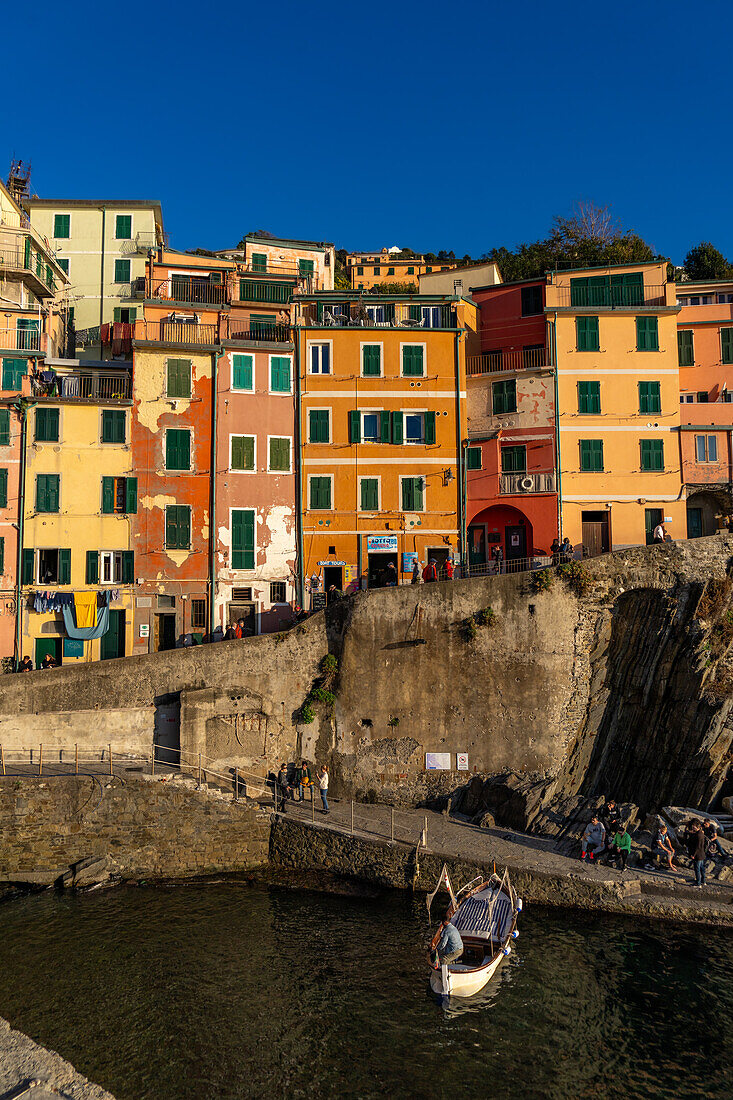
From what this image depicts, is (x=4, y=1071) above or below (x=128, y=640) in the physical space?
below

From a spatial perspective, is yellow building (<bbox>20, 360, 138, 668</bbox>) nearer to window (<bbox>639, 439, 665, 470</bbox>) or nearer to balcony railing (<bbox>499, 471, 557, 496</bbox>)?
balcony railing (<bbox>499, 471, 557, 496</bbox>)

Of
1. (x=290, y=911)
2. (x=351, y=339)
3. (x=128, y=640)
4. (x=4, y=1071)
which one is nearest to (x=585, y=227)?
(x=351, y=339)

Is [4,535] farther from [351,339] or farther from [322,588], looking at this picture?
[351,339]

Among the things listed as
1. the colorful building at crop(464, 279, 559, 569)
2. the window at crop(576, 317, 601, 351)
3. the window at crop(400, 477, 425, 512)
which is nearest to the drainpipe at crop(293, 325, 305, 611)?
the window at crop(400, 477, 425, 512)

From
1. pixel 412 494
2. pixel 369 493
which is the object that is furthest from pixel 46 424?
pixel 412 494

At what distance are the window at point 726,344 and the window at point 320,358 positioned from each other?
2074cm

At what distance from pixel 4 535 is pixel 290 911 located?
21260 mm

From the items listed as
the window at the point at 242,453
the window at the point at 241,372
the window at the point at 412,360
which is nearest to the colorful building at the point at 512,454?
the window at the point at 412,360

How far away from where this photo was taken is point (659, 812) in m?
27.5

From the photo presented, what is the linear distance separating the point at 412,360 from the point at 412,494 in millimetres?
6666

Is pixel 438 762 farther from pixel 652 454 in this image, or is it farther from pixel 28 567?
pixel 28 567

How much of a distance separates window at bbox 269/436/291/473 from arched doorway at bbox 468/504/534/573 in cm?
986

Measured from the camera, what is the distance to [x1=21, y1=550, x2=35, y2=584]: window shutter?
35.5 metres

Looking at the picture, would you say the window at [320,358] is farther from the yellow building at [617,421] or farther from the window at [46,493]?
the window at [46,493]
